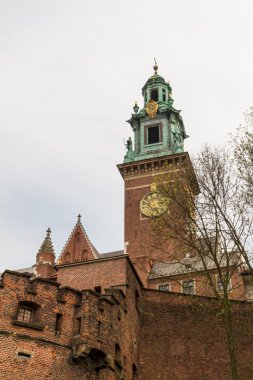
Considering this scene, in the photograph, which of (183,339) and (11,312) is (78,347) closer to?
(11,312)

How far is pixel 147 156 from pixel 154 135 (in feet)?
12.1

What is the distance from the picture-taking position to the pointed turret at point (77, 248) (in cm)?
5544

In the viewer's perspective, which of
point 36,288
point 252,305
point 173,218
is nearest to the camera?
point 36,288

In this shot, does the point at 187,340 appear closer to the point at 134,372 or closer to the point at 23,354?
the point at 134,372

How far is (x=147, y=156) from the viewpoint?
62031 mm

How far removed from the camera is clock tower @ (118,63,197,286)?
5578 cm

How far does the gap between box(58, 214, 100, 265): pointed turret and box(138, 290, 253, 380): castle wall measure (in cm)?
2093

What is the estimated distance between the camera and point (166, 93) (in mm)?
69250

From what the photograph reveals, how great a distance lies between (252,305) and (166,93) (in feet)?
131

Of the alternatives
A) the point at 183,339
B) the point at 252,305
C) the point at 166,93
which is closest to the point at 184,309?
the point at 183,339

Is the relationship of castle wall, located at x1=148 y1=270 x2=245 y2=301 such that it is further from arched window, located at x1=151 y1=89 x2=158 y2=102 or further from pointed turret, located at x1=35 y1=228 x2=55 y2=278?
arched window, located at x1=151 y1=89 x2=158 y2=102

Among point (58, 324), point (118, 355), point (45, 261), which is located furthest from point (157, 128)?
point (58, 324)

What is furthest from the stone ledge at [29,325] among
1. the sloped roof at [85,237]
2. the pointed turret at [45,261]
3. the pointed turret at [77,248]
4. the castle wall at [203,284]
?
the sloped roof at [85,237]

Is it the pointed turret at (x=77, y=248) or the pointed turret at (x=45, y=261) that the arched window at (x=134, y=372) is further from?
the pointed turret at (x=77, y=248)
